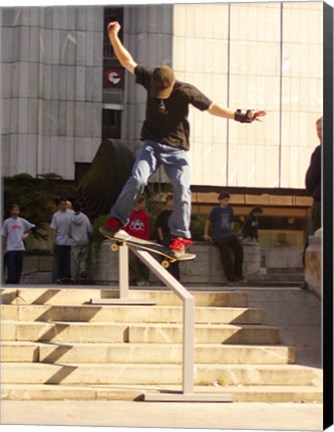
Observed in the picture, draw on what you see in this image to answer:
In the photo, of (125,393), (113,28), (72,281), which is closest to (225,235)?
(72,281)

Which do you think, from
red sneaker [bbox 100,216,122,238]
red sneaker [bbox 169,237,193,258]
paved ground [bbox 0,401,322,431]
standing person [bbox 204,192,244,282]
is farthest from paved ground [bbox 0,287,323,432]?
red sneaker [bbox 100,216,122,238]

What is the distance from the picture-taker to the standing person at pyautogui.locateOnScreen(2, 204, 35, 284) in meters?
12.7

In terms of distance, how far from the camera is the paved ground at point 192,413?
1168cm

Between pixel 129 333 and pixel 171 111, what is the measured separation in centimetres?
207

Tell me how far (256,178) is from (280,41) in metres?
1.24

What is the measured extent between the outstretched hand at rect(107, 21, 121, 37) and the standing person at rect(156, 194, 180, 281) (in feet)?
5.01

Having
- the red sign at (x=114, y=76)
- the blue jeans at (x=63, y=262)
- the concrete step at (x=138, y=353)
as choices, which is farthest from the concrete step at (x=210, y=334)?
the red sign at (x=114, y=76)

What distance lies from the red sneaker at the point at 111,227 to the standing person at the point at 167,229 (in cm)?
37

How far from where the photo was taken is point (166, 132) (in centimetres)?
1267

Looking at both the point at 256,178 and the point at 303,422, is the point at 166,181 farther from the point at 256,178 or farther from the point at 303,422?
the point at 303,422

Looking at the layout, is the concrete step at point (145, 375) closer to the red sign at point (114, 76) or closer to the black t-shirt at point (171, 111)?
the black t-shirt at point (171, 111)

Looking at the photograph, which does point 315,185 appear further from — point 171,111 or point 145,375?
point 145,375

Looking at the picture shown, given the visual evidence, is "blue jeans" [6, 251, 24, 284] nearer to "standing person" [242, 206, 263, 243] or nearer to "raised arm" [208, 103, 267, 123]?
"standing person" [242, 206, 263, 243]

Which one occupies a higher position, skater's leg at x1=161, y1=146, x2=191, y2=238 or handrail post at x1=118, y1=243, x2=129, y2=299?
skater's leg at x1=161, y1=146, x2=191, y2=238
